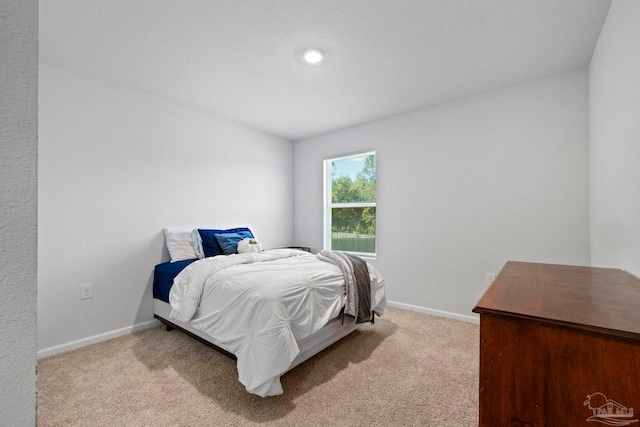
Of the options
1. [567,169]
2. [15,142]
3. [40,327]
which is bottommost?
[40,327]

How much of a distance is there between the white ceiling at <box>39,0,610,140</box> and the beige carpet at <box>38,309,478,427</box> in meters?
2.45

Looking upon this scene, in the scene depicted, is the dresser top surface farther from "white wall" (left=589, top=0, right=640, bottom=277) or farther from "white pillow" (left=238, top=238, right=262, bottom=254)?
"white pillow" (left=238, top=238, right=262, bottom=254)

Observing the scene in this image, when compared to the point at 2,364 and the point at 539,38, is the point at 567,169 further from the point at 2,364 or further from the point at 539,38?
the point at 2,364

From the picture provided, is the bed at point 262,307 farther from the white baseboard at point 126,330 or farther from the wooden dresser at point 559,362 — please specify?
the wooden dresser at point 559,362

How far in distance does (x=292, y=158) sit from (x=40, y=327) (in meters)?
3.55

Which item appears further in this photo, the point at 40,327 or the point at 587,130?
the point at 587,130

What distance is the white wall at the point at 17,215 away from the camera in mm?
446

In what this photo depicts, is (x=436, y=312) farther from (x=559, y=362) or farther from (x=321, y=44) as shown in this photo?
(x=321, y=44)

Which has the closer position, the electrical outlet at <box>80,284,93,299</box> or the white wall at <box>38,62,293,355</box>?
the white wall at <box>38,62,293,355</box>

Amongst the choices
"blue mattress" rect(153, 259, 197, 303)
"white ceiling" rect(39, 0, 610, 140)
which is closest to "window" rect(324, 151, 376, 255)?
"white ceiling" rect(39, 0, 610, 140)

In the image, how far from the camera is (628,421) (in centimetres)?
71

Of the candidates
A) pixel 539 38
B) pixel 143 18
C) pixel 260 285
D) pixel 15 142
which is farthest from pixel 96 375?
pixel 539 38

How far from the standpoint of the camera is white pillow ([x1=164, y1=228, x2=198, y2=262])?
2.94 meters

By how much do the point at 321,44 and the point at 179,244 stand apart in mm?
2376
